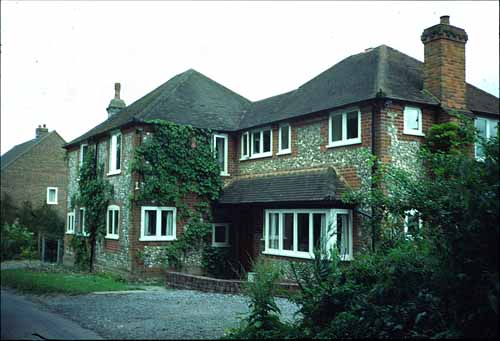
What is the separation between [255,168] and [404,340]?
52.2ft

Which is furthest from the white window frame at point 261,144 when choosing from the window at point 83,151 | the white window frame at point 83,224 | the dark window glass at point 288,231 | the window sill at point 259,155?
the window at point 83,151

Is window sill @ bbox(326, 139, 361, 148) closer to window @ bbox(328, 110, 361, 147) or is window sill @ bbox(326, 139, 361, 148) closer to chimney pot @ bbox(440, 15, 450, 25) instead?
window @ bbox(328, 110, 361, 147)

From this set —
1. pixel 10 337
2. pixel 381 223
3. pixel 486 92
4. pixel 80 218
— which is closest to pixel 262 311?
Result: pixel 10 337

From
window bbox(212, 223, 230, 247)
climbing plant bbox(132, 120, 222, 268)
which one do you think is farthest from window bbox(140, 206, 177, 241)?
window bbox(212, 223, 230, 247)

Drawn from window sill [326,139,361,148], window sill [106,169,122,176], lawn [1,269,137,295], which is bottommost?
lawn [1,269,137,295]

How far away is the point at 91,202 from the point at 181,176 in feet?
17.9

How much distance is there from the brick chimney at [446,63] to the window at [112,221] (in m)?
13.7

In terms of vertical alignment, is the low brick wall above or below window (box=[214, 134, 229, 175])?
below

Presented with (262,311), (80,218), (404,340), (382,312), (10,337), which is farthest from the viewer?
(80,218)

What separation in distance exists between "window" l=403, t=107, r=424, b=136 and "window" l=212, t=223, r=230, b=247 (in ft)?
30.9

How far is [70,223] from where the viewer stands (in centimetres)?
2928

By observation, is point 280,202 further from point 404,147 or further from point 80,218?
point 80,218

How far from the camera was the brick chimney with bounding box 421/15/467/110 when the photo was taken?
18453 mm

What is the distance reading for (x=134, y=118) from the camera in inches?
848
